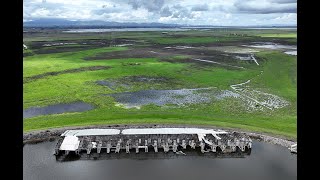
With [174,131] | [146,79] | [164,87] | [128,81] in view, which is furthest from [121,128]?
[146,79]

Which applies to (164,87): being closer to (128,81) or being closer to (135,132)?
(128,81)

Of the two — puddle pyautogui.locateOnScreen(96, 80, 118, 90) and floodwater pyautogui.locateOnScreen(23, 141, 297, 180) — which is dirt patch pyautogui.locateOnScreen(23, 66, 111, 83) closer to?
puddle pyautogui.locateOnScreen(96, 80, 118, 90)

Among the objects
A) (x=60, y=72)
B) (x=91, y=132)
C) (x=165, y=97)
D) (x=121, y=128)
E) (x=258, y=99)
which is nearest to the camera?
(x=91, y=132)

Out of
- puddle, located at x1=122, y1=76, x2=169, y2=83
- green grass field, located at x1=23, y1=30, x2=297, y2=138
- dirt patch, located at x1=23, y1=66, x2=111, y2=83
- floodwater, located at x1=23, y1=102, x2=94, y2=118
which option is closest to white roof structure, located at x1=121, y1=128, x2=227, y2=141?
green grass field, located at x1=23, y1=30, x2=297, y2=138

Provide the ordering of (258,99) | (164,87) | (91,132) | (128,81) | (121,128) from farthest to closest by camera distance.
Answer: (128,81) → (164,87) → (258,99) → (121,128) → (91,132)

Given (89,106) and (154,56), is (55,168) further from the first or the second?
(154,56)

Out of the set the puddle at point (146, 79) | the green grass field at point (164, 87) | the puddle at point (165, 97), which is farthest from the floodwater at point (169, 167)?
the puddle at point (146, 79)
